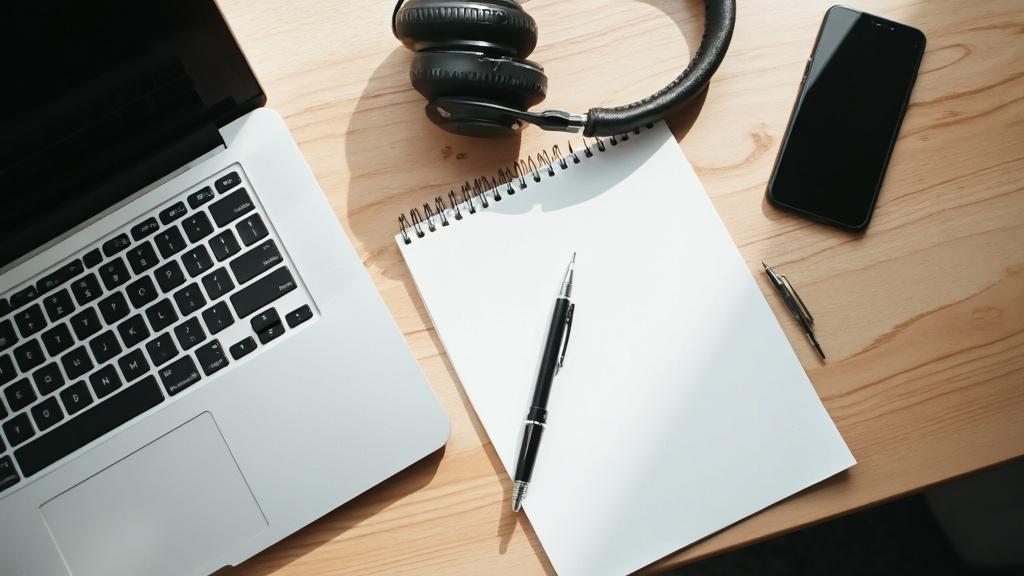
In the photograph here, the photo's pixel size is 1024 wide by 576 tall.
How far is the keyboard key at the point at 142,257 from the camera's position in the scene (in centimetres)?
58

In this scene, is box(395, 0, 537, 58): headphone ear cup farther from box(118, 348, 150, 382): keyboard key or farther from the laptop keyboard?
box(118, 348, 150, 382): keyboard key

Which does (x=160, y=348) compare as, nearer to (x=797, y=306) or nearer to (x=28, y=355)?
(x=28, y=355)

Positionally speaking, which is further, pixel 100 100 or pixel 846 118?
pixel 846 118

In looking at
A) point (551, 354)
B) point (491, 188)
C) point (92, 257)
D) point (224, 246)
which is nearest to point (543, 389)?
point (551, 354)

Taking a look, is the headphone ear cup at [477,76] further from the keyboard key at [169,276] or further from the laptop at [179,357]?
the keyboard key at [169,276]

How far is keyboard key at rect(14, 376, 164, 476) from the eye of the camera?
0.56 meters

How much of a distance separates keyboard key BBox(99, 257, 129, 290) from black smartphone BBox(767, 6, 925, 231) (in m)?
0.57

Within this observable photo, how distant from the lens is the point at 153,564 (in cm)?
56

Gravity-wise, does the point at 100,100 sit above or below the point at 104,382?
above

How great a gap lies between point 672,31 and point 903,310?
1.10 ft

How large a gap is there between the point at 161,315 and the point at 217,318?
0.05 metres

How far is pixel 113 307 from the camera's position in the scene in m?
0.57

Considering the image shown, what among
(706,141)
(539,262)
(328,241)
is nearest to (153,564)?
(328,241)

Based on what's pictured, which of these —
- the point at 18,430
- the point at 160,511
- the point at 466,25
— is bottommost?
the point at 160,511
